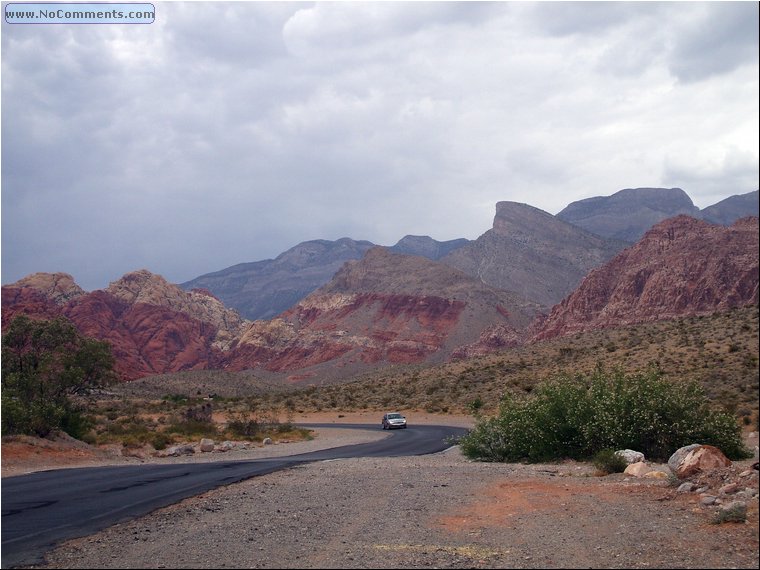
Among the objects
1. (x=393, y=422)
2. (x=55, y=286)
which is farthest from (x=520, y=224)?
(x=393, y=422)

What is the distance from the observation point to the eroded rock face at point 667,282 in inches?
2648

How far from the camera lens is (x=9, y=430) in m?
27.9

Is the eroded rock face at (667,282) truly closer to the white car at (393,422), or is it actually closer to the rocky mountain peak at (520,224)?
the white car at (393,422)

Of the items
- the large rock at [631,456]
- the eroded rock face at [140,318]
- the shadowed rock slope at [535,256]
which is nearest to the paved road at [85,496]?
the large rock at [631,456]

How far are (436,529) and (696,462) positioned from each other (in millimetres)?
5905

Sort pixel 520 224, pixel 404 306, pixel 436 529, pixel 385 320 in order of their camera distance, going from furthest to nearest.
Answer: pixel 520 224 < pixel 404 306 < pixel 385 320 < pixel 436 529

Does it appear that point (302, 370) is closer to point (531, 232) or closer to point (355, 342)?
point (355, 342)

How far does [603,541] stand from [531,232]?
7488 inches

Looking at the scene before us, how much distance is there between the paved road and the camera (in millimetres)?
10883

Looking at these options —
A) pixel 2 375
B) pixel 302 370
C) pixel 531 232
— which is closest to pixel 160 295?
pixel 302 370

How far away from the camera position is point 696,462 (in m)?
13.3

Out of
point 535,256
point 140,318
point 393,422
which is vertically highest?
point 535,256

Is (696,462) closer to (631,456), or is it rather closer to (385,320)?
(631,456)

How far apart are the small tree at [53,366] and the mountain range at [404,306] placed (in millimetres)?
68758
